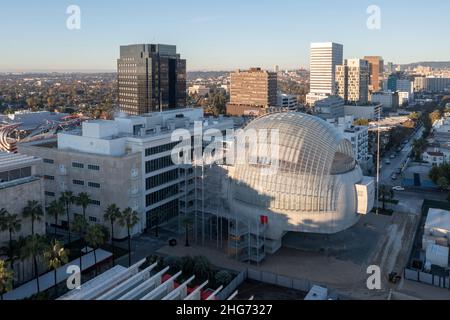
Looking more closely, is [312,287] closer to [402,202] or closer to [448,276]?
[448,276]

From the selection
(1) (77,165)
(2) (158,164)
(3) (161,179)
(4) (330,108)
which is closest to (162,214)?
(3) (161,179)

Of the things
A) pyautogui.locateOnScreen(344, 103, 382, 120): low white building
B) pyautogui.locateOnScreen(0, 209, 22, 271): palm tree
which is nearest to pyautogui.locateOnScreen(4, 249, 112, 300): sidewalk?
pyautogui.locateOnScreen(0, 209, 22, 271): palm tree

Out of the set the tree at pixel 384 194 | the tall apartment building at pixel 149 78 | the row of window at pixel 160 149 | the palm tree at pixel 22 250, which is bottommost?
the tree at pixel 384 194

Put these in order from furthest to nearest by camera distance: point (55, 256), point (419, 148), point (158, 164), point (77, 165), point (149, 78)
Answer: point (149, 78) → point (419, 148) → point (158, 164) → point (77, 165) → point (55, 256)

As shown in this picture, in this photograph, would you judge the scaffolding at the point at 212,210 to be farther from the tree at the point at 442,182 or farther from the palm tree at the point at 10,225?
the tree at the point at 442,182

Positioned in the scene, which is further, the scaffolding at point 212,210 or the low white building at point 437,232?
the low white building at point 437,232

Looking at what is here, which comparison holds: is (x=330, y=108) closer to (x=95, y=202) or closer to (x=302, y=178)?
(x=302, y=178)

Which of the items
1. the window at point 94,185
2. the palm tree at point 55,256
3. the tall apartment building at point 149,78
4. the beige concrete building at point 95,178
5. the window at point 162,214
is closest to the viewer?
the palm tree at point 55,256

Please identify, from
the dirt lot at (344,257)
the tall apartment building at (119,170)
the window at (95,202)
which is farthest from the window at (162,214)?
the dirt lot at (344,257)

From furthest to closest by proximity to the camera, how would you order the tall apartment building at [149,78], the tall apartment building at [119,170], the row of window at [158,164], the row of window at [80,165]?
the tall apartment building at [149,78], the row of window at [158,164], the row of window at [80,165], the tall apartment building at [119,170]
